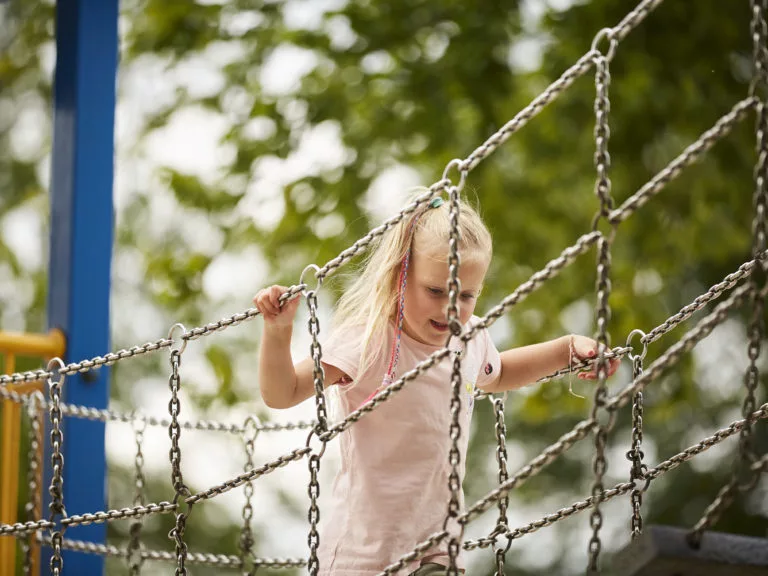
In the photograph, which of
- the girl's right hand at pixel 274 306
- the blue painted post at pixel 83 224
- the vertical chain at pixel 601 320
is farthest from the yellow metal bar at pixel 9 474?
the vertical chain at pixel 601 320

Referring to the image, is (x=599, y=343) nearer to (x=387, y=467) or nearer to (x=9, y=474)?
(x=387, y=467)

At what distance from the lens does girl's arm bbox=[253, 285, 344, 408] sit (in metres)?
1.86

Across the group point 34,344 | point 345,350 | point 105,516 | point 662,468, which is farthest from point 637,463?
point 34,344

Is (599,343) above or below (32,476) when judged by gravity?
below

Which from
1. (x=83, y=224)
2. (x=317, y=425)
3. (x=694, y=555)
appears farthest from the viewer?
(x=83, y=224)

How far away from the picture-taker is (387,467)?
2088 millimetres

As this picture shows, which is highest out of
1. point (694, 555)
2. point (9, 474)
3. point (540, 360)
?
point (9, 474)

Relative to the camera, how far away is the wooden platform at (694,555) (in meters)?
1.28

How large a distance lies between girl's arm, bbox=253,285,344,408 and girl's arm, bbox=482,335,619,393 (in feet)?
1.50

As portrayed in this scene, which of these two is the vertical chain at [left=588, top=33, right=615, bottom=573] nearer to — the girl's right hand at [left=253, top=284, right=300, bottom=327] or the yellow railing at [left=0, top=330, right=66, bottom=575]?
the girl's right hand at [left=253, top=284, right=300, bottom=327]

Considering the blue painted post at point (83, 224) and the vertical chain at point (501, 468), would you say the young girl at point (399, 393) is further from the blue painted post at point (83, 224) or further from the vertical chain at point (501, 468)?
the blue painted post at point (83, 224)

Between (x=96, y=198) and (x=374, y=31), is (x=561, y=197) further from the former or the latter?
(x=96, y=198)

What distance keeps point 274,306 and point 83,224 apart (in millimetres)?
1675

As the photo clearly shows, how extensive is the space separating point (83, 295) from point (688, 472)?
556cm
